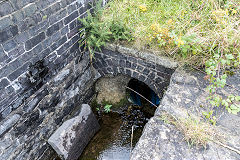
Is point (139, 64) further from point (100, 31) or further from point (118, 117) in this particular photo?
point (118, 117)

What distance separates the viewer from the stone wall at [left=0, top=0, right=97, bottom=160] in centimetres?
238

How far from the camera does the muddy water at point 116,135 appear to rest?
A: 3947 mm

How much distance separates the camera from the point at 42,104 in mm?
3254

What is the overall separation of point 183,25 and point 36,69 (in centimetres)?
266

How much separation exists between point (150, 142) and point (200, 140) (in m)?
0.57

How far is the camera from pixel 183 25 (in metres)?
3.47

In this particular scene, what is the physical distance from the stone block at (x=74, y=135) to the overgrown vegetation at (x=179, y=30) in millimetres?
1453

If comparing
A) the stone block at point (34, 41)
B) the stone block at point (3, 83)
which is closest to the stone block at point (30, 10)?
the stone block at point (34, 41)

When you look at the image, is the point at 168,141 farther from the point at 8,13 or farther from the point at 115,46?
the point at 8,13

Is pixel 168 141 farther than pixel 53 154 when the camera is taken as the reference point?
No

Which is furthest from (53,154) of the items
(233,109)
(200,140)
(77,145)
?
(233,109)

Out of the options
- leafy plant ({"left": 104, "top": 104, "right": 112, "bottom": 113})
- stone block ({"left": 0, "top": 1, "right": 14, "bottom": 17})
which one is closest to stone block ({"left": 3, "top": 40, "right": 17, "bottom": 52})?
stone block ({"left": 0, "top": 1, "right": 14, "bottom": 17})

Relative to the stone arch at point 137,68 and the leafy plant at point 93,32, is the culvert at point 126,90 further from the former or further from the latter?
the leafy plant at point 93,32

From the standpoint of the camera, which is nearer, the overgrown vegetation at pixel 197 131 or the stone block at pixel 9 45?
the overgrown vegetation at pixel 197 131
